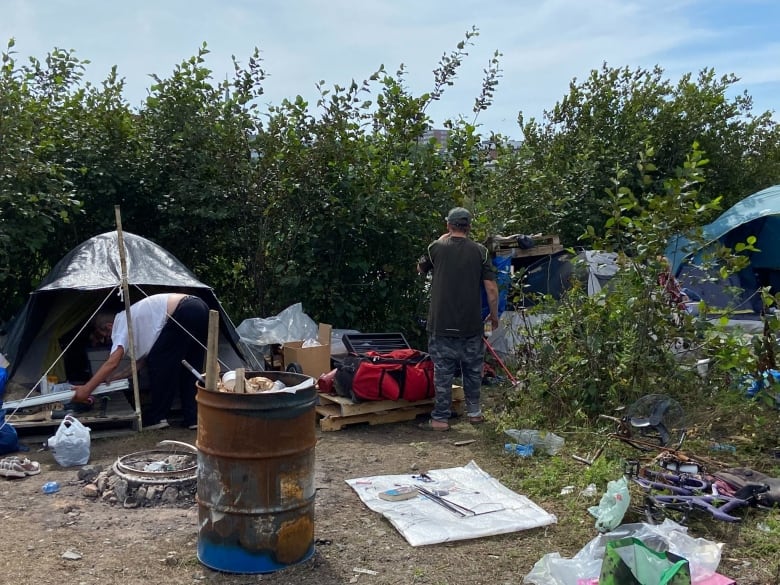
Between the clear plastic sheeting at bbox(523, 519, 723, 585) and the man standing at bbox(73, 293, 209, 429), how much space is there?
12.3ft

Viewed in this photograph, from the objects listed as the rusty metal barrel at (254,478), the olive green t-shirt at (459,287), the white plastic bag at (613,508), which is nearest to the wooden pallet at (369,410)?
the olive green t-shirt at (459,287)

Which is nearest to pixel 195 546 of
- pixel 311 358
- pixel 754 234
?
pixel 311 358

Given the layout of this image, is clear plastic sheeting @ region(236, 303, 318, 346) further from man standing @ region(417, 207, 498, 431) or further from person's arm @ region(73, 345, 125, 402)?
man standing @ region(417, 207, 498, 431)

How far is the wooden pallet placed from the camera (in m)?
6.48

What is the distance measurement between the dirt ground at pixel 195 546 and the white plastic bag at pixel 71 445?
0.10m

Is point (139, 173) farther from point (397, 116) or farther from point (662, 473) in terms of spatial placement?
point (662, 473)

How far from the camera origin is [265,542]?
3.65 metres

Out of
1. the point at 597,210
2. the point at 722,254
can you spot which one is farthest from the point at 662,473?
the point at 597,210

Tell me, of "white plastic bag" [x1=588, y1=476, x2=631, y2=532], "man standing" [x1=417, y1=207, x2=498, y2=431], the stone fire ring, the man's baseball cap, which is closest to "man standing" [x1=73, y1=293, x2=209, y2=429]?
the stone fire ring

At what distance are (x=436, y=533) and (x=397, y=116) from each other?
5851 mm

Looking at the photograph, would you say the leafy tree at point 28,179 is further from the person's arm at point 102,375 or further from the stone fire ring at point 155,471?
the stone fire ring at point 155,471

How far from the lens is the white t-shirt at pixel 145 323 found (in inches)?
247

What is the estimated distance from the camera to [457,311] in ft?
21.4

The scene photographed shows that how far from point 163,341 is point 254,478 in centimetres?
307
